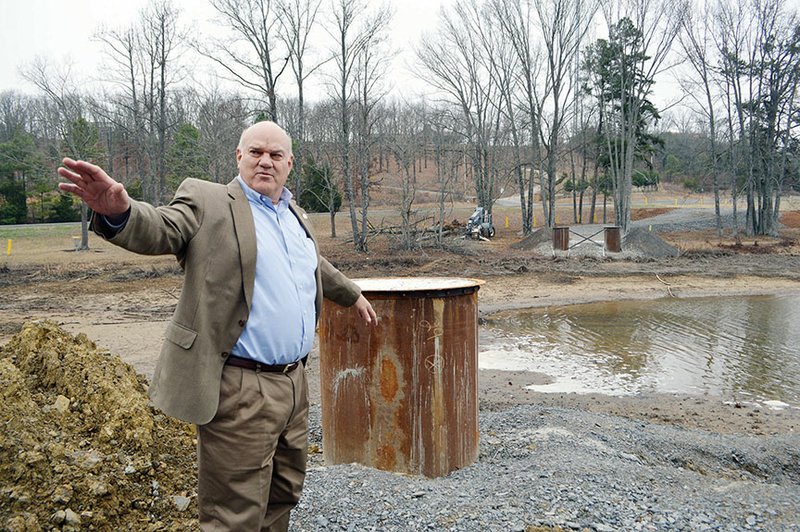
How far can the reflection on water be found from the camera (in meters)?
8.51

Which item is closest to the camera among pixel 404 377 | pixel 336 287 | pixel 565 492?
pixel 336 287

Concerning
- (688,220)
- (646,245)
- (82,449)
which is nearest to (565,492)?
(82,449)

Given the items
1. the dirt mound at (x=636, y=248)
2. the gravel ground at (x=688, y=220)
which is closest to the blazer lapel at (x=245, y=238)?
the dirt mound at (x=636, y=248)

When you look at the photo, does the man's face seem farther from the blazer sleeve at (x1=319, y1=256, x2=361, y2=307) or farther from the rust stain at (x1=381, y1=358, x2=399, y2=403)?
the rust stain at (x1=381, y1=358, x2=399, y2=403)

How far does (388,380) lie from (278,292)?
70.0 inches

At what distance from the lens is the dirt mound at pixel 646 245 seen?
77.8 feet

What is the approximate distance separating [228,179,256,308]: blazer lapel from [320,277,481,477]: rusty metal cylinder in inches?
66.7

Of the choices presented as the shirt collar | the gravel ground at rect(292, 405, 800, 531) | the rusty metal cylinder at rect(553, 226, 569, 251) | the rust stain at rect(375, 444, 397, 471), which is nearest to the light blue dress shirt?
the shirt collar

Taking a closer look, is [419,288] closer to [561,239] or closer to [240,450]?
[240,450]

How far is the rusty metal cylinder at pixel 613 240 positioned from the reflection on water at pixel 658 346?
828cm

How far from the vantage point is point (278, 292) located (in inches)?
103

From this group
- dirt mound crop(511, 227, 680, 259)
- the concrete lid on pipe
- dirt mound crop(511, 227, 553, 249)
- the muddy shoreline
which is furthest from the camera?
dirt mound crop(511, 227, 553, 249)

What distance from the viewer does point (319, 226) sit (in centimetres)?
3638

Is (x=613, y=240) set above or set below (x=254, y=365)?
below
